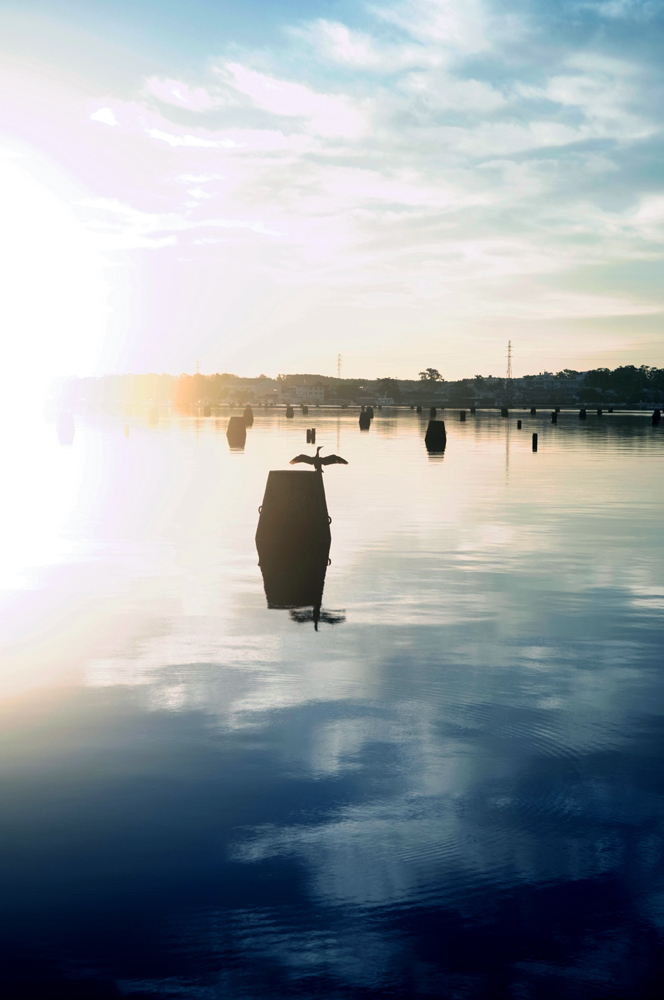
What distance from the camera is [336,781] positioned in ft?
22.0

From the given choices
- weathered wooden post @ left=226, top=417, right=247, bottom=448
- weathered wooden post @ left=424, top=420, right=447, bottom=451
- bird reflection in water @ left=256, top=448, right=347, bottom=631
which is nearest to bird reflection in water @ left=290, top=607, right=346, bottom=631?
bird reflection in water @ left=256, top=448, right=347, bottom=631

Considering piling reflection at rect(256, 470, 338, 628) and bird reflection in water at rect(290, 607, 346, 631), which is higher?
piling reflection at rect(256, 470, 338, 628)

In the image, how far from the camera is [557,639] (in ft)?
36.7

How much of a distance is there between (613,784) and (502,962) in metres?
2.37

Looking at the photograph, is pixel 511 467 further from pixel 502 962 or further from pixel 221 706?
pixel 502 962

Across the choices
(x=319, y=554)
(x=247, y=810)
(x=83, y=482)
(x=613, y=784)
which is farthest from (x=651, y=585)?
(x=83, y=482)

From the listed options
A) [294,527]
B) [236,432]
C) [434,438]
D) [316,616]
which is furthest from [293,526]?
[236,432]

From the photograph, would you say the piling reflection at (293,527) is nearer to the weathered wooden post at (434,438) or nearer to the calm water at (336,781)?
the calm water at (336,781)

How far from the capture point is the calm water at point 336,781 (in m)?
4.66

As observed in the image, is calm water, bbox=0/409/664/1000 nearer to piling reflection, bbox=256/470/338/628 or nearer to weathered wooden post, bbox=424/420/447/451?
piling reflection, bbox=256/470/338/628

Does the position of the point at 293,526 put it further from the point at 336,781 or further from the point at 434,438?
the point at 434,438

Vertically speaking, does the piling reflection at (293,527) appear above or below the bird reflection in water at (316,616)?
above

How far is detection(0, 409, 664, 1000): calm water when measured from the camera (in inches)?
183

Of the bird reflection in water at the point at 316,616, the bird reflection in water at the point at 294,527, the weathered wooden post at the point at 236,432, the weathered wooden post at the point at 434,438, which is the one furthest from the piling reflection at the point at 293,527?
the weathered wooden post at the point at 236,432
